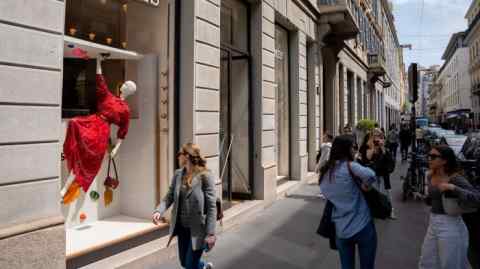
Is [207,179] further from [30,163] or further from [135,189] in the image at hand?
[135,189]

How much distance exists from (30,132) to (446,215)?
4158mm

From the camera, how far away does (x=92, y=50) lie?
5.66 metres

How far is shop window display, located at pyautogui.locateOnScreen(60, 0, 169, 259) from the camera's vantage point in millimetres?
5359

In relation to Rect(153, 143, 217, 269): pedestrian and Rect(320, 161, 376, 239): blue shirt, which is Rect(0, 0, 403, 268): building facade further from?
Rect(320, 161, 376, 239): blue shirt

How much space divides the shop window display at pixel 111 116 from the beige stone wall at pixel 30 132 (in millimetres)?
898

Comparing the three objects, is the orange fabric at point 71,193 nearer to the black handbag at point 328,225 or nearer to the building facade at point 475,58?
the black handbag at point 328,225

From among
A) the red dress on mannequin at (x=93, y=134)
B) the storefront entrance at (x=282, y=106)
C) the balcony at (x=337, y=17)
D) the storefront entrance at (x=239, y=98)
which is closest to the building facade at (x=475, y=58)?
the balcony at (x=337, y=17)

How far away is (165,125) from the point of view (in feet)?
20.8

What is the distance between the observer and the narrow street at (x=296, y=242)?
557 cm

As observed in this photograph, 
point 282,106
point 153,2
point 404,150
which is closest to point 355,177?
point 153,2

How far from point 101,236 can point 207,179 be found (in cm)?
220

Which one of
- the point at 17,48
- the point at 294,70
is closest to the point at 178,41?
the point at 17,48

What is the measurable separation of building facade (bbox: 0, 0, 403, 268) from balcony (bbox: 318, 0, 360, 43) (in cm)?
152

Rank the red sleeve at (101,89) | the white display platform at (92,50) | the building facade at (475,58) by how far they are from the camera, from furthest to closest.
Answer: the building facade at (475,58) < the red sleeve at (101,89) < the white display platform at (92,50)
